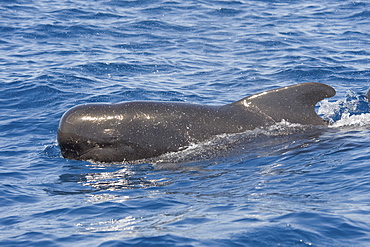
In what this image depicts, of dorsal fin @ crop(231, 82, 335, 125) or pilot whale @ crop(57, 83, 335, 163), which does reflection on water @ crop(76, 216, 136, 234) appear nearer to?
pilot whale @ crop(57, 83, 335, 163)

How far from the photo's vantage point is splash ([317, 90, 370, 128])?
1346cm

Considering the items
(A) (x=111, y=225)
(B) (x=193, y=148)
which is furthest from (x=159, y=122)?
(A) (x=111, y=225)

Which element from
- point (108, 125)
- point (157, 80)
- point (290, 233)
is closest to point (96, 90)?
point (157, 80)

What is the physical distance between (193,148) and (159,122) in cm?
85

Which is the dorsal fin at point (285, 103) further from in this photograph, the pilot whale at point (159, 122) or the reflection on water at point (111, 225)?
the reflection on water at point (111, 225)

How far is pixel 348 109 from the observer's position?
15.1 m

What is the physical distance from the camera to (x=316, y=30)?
26125mm

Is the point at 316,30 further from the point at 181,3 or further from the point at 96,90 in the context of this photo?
the point at 96,90

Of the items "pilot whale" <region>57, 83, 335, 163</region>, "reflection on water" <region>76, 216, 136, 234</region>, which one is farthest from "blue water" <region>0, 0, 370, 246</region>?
"pilot whale" <region>57, 83, 335, 163</region>

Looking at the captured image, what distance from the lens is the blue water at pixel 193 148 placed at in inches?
318

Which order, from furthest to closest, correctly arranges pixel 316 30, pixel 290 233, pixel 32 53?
1. pixel 316 30
2. pixel 32 53
3. pixel 290 233

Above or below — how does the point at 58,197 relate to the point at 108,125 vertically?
below

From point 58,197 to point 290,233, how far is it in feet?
13.9

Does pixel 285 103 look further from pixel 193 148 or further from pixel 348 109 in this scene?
pixel 348 109
